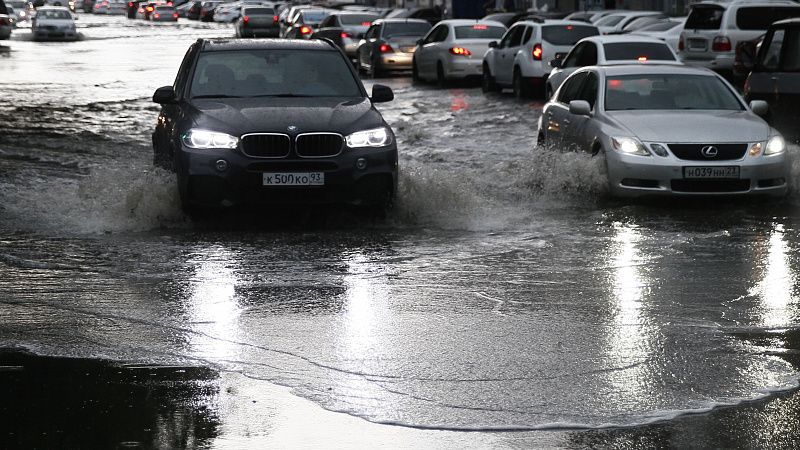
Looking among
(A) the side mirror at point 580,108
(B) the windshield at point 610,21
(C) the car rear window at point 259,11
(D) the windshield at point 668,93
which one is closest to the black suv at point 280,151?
(A) the side mirror at point 580,108

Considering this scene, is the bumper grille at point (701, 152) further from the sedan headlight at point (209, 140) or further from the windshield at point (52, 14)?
the windshield at point (52, 14)

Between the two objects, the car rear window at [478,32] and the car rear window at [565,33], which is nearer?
the car rear window at [565,33]

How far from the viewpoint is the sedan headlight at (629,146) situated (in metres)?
13.4

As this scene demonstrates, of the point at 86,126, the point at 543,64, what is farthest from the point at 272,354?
the point at 543,64

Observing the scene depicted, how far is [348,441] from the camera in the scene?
5629 millimetres

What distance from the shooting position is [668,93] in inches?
580

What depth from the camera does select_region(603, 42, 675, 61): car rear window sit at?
23.4 metres

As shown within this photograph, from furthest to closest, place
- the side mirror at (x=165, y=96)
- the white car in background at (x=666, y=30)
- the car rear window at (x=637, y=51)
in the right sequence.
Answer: the white car in background at (x=666, y=30) < the car rear window at (x=637, y=51) < the side mirror at (x=165, y=96)

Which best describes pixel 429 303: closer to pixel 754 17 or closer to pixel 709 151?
pixel 709 151

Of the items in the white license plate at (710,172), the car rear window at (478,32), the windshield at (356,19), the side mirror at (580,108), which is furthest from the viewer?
the windshield at (356,19)

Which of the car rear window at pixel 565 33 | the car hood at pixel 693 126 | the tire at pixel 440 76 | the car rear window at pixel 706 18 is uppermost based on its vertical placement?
the car hood at pixel 693 126

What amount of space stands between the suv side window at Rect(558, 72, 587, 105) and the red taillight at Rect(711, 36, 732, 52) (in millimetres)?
12601

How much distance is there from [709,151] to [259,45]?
4.06 meters

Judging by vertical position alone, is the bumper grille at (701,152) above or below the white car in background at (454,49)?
above
